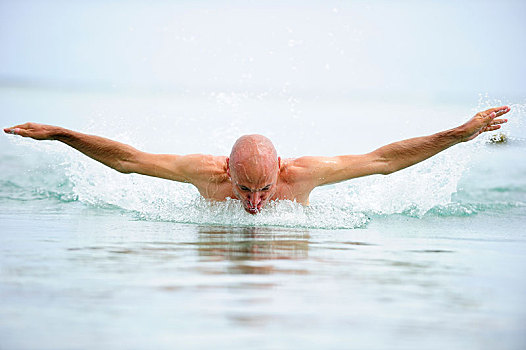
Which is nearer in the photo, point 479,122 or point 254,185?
point 254,185

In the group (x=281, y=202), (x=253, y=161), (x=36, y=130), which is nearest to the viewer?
(x=253, y=161)

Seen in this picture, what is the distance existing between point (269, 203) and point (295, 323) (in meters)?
3.46

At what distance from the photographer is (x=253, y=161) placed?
5457 millimetres

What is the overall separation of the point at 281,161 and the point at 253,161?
81cm

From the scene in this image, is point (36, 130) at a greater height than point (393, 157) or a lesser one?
greater

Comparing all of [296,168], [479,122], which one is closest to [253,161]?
[296,168]

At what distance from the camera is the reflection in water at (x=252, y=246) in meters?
3.71

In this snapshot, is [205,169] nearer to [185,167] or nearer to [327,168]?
[185,167]

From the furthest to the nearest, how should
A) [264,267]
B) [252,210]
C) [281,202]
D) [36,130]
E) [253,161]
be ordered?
1. [281,202]
2. [36,130]
3. [252,210]
4. [253,161]
5. [264,267]

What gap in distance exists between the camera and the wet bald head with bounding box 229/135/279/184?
5.44 metres

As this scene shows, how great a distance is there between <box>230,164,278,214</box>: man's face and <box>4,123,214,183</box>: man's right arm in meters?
0.72

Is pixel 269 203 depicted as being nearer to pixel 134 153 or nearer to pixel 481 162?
pixel 134 153

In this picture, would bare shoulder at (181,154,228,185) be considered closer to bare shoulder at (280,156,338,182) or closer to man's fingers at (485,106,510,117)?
bare shoulder at (280,156,338,182)

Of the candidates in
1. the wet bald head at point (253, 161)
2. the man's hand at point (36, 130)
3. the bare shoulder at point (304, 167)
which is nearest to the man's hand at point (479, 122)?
the bare shoulder at point (304, 167)
